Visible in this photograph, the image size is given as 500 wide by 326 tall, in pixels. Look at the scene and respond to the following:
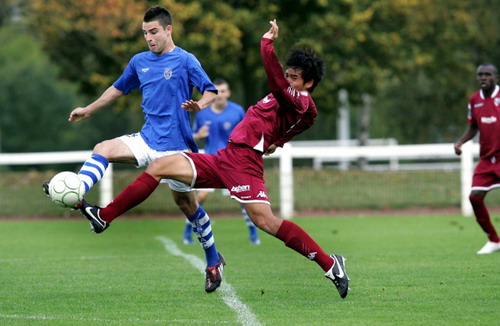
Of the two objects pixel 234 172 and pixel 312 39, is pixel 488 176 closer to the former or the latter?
pixel 234 172

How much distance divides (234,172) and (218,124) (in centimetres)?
638

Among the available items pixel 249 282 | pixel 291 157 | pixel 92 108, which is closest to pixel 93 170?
pixel 92 108

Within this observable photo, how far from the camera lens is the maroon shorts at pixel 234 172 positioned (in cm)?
731

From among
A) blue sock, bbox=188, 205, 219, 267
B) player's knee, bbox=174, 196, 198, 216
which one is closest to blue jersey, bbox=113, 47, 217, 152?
player's knee, bbox=174, 196, 198, 216

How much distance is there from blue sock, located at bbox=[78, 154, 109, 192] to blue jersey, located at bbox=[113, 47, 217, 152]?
69cm

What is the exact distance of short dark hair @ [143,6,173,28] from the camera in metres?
8.14

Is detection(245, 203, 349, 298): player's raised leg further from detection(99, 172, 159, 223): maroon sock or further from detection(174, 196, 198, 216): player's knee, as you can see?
detection(174, 196, 198, 216): player's knee

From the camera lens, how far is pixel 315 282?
8.55 m

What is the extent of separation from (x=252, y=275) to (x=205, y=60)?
65.5 feet

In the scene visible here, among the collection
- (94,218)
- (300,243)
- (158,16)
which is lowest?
(300,243)

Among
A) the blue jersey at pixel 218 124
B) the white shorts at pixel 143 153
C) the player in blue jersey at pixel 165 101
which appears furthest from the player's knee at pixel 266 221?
the blue jersey at pixel 218 124

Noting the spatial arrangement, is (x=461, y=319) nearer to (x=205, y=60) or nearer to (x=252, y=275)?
(x=252, y=275)

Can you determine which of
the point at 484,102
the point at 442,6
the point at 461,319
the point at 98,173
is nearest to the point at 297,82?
the point at 98,173

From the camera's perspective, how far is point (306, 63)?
7.42 meters
